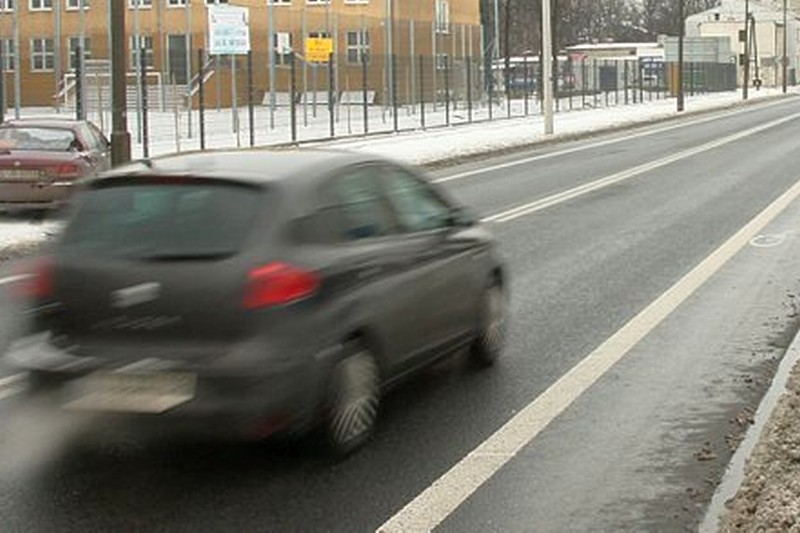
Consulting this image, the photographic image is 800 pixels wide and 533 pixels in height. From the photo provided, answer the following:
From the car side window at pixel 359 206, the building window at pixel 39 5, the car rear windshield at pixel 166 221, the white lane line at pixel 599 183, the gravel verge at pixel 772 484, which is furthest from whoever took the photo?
the building window at pixel 39 5

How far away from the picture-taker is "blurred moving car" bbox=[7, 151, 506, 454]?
18.9ft

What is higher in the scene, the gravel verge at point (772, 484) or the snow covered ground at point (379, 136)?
the snow covered ground at point (379, 136)

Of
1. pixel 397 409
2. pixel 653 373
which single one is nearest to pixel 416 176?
pixel 397 409

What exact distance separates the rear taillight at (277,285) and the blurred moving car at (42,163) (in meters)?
11.2

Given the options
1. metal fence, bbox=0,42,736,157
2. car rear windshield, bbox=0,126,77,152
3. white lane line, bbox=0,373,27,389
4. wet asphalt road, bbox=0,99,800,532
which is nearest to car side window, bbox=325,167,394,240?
wet asphalt road, bbox=0,99,800,532

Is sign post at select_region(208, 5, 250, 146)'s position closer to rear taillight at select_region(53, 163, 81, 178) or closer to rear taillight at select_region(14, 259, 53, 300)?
rear taillight at select_region(53, 163, 81, 178)

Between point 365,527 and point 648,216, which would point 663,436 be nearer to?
point 365,527

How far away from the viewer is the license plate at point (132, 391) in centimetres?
571

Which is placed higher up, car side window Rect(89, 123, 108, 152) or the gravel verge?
car side window Rect(89, 123, 108, 152)

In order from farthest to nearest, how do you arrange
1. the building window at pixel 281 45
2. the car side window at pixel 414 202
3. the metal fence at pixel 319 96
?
the building window at pixel 281 45 < the metal fence at pixel 319 96 < the car side window at pixel 414 202

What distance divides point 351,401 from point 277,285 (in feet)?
2.59

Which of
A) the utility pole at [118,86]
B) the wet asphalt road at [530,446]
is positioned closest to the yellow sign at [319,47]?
the utility pole at [118,86]

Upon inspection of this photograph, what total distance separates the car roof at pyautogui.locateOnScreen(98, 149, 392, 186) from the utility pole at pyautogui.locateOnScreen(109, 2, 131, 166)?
1298cm

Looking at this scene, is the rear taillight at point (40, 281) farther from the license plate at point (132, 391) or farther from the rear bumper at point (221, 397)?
the license plate at point (132, 391)
